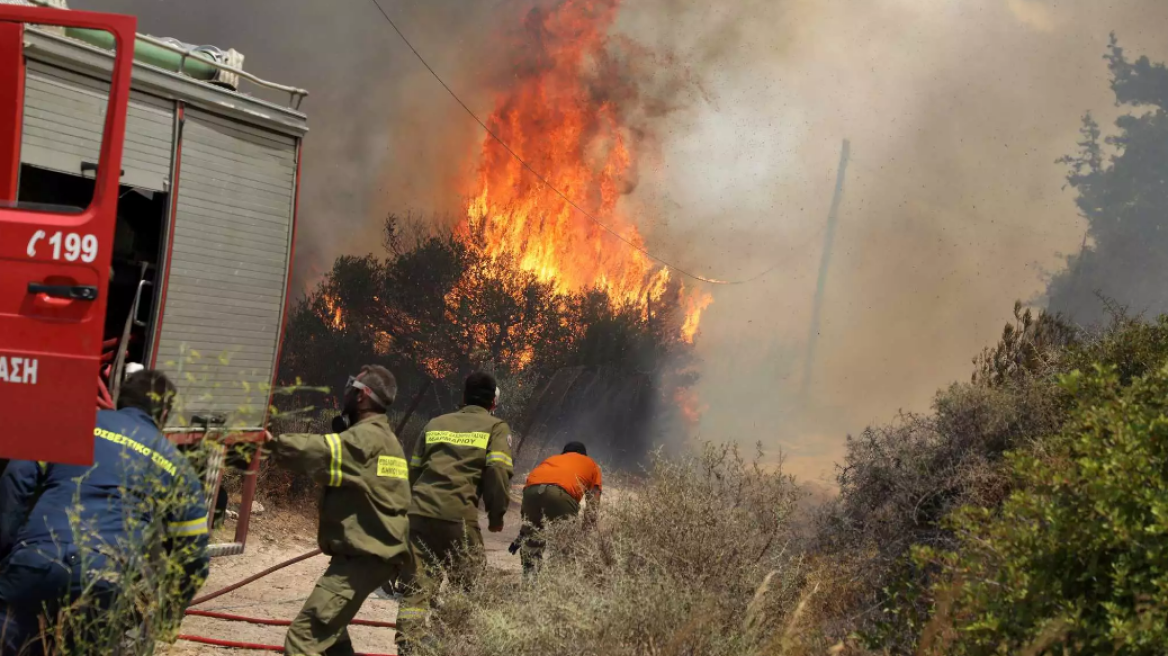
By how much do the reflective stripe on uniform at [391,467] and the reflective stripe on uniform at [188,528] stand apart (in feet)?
4.43

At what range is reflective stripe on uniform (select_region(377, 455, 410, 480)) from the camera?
531 centimetres

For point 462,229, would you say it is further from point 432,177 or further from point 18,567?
point 18,567

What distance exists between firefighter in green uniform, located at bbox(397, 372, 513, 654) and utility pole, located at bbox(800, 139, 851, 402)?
2296 cm

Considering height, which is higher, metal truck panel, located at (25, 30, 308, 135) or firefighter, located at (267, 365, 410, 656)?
metal truck panel, located at (25, 30, 308, 135)

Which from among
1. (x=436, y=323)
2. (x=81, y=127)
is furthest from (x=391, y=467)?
(x=436, y=323)

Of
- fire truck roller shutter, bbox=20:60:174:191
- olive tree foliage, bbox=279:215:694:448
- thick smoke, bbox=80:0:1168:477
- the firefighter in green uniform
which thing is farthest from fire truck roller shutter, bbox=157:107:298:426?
thick smoke, bbox=80:0:1168:477

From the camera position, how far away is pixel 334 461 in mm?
5156

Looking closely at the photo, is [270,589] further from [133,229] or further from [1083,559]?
[1083,559]

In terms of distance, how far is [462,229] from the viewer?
23.2 meters

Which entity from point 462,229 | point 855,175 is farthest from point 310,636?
point 855,175

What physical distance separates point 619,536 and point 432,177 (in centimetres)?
2015

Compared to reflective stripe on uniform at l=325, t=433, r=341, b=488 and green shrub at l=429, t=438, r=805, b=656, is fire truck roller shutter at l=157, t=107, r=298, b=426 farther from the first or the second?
green shrub at l=429, t=438, r=805, b=656

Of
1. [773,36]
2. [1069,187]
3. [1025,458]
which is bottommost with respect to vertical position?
[1025,458]

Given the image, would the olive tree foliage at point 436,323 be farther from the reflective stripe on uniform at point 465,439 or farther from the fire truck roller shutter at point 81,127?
the fire truck roller shutter at point 81,127
